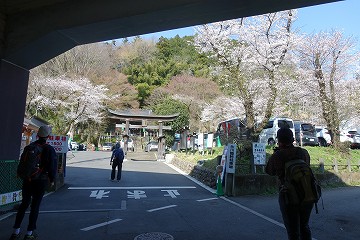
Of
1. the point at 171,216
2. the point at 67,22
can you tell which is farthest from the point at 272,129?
the point at 67,22

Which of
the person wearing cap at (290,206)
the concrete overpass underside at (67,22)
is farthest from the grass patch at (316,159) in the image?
the person wearing cap at (290,206)

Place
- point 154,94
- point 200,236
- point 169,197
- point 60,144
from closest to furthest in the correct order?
A: point 200,236 < point 169,197 < point 60,144 < point 154,94

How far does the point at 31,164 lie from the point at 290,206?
3487 millimetres

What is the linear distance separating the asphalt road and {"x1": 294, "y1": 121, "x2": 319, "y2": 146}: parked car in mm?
9478

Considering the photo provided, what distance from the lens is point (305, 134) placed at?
19641 millimetres

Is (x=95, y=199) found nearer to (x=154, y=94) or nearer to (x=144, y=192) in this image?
(x=144, y=192)

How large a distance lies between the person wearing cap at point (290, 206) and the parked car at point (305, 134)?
16.8 metres

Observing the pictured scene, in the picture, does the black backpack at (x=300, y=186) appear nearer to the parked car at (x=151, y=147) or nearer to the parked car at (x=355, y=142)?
the parked car at (x=355, y=142)

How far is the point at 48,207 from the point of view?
23.1 feet

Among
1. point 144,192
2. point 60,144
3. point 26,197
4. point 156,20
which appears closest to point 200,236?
point 26,197

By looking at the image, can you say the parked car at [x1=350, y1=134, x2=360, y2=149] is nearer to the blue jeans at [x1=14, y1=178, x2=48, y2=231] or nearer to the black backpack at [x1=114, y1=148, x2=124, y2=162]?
the black backpack at [x1=114, y1=148, x2=124, y2=162]

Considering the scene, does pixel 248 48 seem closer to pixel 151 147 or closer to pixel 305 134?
pixel 305 134

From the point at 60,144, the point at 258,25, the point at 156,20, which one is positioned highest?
the point at 258,25

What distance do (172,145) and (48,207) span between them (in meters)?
27.4
